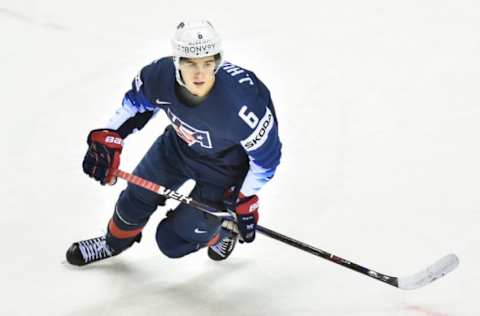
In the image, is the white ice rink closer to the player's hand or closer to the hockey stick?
the hockey stick

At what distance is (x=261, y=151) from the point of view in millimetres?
2805

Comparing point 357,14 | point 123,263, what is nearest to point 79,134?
point 123,263

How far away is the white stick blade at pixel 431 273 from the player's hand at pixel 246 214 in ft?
1.91

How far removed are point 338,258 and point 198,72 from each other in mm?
872

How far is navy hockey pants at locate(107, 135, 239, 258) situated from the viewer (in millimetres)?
3105

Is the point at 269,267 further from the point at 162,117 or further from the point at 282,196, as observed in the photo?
the point at 162,117

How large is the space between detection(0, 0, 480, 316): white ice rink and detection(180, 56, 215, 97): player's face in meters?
0.84

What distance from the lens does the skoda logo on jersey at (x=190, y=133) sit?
2.86 m

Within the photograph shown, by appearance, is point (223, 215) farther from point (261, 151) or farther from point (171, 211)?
point (261, 151)

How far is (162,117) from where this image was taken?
4320 millimetres

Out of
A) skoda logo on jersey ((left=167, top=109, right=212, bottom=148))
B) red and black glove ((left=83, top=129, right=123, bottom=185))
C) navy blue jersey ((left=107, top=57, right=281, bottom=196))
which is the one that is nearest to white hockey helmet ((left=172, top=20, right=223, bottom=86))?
navy blue jersey ((left=107, top=57, right=281, bottom=196))

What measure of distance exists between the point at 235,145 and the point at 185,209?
360mm

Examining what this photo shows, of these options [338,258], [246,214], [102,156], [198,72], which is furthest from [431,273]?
[102,156]

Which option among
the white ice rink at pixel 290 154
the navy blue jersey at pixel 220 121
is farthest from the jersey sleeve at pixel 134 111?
the white ice rink at pixel 290 154
